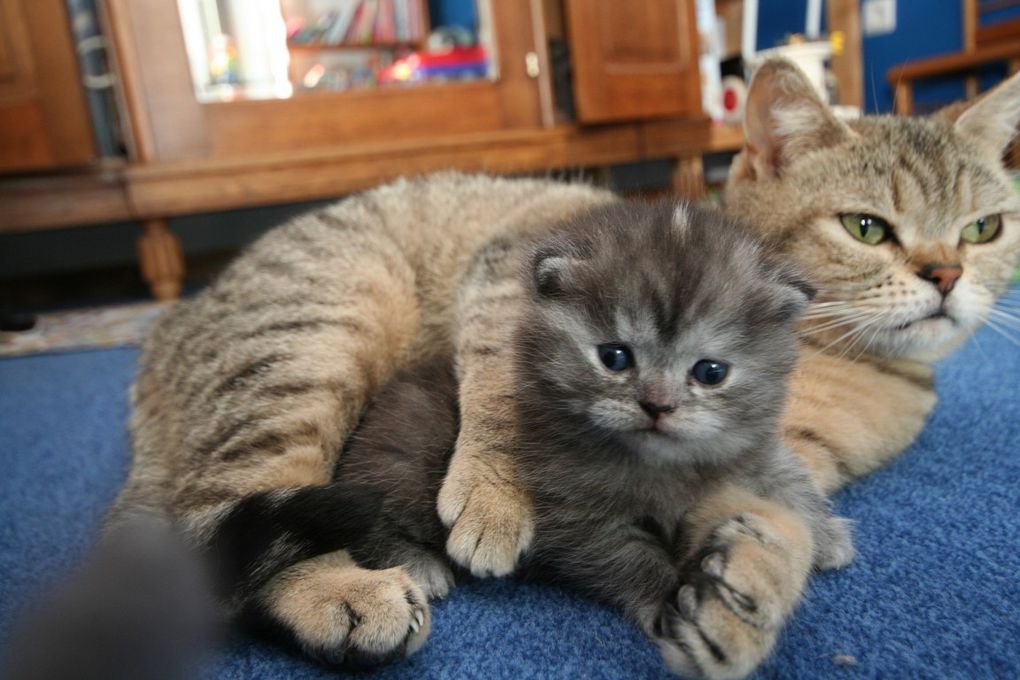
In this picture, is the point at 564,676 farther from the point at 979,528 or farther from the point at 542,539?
the point at 979,528

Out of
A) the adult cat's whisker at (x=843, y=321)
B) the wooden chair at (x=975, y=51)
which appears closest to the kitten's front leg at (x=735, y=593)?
the adult cat's whisker at (x=843, y=321)

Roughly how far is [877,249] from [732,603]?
0.75 meters

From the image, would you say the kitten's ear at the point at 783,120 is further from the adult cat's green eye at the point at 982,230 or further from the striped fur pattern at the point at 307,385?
the striped fur pattern at the point at 307,385

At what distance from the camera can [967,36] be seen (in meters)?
3.96

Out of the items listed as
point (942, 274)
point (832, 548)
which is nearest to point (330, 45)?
point (942, 274)

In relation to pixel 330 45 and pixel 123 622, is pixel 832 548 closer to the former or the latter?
pixel 123 622

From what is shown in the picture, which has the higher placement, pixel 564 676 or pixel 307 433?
pixel 307 433

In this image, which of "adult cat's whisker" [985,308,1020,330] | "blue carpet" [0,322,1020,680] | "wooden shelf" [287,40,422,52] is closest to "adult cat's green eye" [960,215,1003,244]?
"adult cat's whisker" [985,308,1020,330]

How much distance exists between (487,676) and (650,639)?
0.59ft

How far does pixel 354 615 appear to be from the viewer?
808mm

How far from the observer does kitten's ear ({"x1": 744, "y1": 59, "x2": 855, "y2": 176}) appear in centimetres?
132

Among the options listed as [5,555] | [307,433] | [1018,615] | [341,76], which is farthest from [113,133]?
[1018,615]

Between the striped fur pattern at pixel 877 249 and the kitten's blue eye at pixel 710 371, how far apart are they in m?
0.37

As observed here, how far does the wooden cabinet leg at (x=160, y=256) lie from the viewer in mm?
2771
